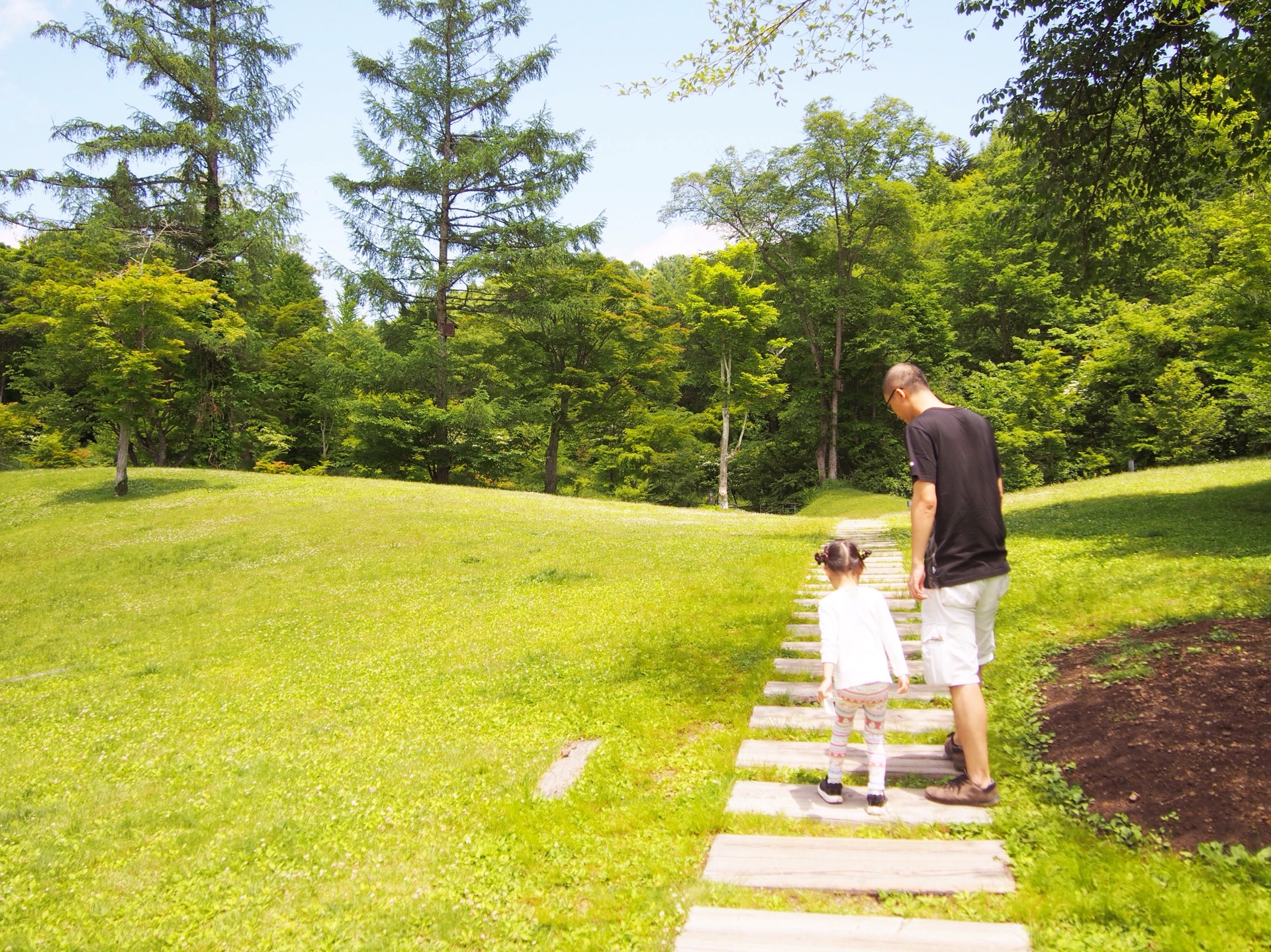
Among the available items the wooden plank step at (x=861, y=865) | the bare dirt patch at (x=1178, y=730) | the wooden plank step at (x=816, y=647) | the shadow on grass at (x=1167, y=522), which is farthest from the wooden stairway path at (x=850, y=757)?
the shadow on grass at (x=1167, y=522)

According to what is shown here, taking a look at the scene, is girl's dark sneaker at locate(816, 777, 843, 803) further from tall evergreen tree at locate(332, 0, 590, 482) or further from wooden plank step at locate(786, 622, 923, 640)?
tall evergreen tree at locate(332, 0, 590, 482)

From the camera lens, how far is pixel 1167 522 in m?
11.8

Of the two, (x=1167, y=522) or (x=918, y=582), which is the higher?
(x=918, y=582)

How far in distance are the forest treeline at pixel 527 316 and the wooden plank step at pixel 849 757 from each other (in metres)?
22.4

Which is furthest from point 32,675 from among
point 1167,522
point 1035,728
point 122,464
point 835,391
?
point 835,391

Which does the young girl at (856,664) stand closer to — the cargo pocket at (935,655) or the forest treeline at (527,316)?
the cargo pocket at (935,655)

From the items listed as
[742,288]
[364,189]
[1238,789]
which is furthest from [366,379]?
[1238,789]

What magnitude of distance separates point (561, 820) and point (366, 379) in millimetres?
29790

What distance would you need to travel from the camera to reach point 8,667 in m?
10.4

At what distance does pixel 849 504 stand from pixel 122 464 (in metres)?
27.7

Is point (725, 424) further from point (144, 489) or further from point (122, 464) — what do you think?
point (122, 464)

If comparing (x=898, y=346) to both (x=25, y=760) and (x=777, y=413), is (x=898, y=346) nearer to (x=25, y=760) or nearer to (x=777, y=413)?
(x=777, y=413)

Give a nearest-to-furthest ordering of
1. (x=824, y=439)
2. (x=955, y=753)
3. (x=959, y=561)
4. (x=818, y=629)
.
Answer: (x=959, y=561), (x=955, y=753), (x=818, y=629), (x=824, y=439)

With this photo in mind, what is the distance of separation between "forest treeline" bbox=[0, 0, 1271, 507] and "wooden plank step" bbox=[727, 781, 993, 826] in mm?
23029
